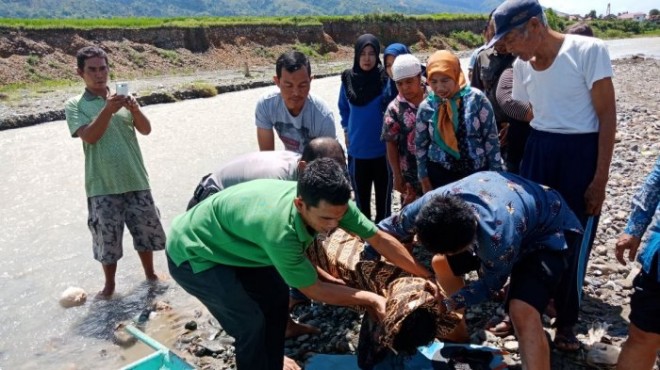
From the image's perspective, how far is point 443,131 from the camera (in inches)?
144

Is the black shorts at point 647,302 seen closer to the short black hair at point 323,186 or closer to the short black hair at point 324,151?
the short black hair at point 323,186

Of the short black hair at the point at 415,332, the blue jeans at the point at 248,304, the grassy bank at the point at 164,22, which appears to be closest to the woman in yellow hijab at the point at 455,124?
the short black hair at the point at 415,332

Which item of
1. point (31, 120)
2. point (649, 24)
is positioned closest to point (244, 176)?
point (31, 120)

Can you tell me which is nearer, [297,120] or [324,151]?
[324,151]

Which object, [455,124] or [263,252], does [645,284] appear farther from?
[263,252]

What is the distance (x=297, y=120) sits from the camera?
13.2 ft

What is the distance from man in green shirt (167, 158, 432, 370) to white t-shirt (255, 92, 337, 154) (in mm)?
1315

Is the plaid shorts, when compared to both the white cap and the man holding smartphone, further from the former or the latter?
the white cap

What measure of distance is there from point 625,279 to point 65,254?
17.7ft

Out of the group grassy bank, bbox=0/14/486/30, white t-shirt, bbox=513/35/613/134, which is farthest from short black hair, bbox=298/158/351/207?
grassy bank, bbox=0/14/486/30

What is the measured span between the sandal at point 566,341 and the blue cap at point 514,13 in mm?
1664

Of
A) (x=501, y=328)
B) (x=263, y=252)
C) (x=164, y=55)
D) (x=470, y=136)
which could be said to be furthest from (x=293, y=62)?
(x=164, y=55)

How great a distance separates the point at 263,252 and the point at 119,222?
2245 millimetres

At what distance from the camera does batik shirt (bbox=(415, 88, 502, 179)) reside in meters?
3.55
